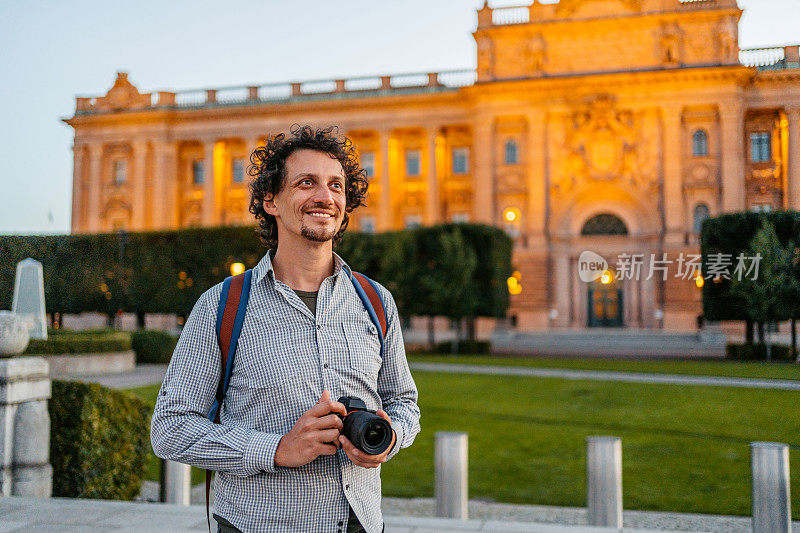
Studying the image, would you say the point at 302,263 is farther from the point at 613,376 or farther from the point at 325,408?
the point at 613,376

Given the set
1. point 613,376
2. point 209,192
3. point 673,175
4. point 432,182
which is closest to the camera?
point 613,376

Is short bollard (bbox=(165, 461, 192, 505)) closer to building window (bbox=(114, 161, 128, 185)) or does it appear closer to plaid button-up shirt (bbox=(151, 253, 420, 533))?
plaid button-up shirt (bbox=(151, 253, 420, 533))

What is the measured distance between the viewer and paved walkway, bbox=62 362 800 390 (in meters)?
12.9

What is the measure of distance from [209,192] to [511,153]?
Answer: 22989 mm

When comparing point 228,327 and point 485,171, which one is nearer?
point 228,327

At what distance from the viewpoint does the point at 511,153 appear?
46.4 metres

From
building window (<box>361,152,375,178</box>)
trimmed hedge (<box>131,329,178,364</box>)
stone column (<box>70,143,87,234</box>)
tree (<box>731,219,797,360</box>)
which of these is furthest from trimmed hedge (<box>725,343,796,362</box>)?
stone column (<box>70,143,87,234</box>)

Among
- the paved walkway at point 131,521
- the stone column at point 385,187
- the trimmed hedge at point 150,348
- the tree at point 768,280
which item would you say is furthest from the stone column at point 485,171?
the paved walkway at point 131,521

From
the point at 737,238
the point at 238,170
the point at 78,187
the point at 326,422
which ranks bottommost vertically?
the point at 326,422

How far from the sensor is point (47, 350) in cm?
1852

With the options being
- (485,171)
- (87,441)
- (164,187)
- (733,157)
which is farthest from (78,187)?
(87,441)

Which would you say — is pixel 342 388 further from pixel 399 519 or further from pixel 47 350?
pixel 47 350

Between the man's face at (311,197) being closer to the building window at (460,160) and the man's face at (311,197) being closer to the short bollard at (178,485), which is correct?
the short bollard at (178,485)

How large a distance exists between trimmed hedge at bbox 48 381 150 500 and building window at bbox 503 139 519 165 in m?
40.7
